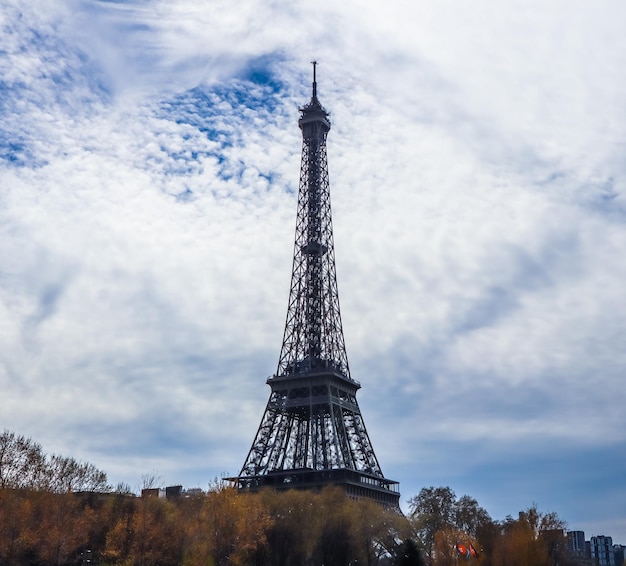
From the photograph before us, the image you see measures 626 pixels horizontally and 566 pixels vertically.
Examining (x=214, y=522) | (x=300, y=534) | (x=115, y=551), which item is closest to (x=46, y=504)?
(x=115, y=551)

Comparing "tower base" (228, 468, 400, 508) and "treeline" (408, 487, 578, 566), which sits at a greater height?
"tower base" (228, 468, 400, 508)

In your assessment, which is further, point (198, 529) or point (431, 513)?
point (431, 513)

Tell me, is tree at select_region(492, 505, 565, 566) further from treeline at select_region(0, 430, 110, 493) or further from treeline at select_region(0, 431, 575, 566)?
treeline at select_region(0, 430, 110, 493)

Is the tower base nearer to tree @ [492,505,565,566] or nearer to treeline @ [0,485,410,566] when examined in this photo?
treeline @ [0,485,410,566]

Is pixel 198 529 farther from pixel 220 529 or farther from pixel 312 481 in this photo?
pixel 312 481

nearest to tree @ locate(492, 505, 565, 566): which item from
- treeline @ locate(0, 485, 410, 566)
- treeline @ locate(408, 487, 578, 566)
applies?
treeline @ locate(408, 487, 578, 566)

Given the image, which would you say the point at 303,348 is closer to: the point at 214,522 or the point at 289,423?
the point at 289,423

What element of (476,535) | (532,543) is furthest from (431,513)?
(532,543)

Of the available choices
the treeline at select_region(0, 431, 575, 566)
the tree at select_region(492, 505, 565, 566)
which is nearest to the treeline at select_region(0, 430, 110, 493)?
the treeline at select_region(0, 431, 575, 566)

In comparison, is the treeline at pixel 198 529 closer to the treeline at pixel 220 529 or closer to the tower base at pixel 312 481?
the treeline at pixel 220 529

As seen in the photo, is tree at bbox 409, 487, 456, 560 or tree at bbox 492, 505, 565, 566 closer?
tree at bbox 492, 505, 565, 566

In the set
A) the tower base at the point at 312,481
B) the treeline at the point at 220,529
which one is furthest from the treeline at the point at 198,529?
the tower base at the point at 312,481

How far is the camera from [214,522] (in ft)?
237

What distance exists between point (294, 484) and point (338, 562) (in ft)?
61.6
